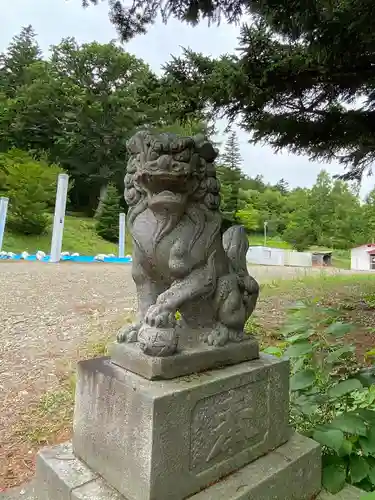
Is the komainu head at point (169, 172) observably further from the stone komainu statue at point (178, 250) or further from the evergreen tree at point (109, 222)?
the evergreen tree at point (109, 222)

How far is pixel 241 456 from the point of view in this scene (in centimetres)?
121

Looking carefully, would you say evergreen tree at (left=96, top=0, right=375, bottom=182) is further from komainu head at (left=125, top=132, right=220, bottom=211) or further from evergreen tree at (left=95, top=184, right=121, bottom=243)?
evergreen tree at (left=95, top=184, right=121, bottom=243)

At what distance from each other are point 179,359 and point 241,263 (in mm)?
Result: 459

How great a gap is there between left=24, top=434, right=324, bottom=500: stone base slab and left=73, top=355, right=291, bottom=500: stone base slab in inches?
1.1

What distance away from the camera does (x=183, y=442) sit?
1.04 metres

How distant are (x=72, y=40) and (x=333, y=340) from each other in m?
23.3

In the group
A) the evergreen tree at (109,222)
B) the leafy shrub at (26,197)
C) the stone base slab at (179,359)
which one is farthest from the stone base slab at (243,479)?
the evergreen tree at (109,222)

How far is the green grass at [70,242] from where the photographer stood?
13500 mm

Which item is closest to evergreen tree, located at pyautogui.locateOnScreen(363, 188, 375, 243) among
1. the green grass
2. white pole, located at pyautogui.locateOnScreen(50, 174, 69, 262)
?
the green grass

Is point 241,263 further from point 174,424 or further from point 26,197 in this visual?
point 26,197

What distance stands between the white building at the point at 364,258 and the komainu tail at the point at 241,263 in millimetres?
21297

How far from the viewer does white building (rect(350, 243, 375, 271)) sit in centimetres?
2100

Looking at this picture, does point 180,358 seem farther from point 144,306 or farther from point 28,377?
point 28,377

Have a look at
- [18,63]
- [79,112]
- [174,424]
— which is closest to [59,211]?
[174,424]
